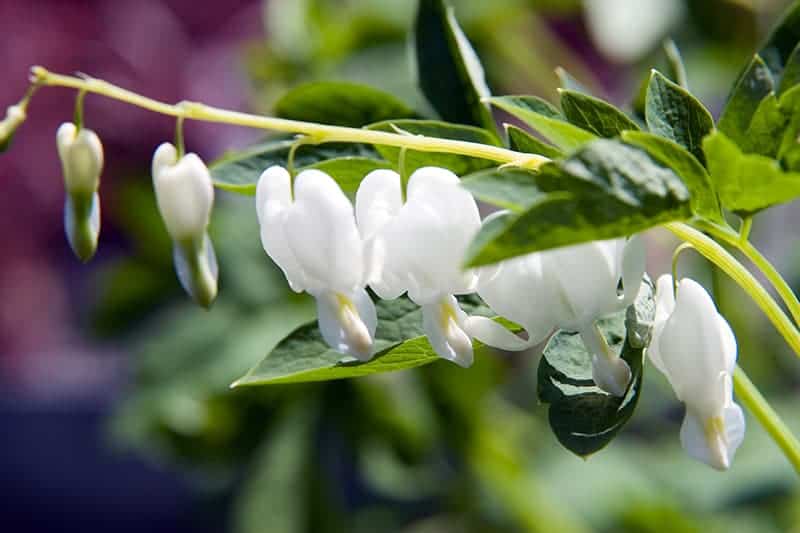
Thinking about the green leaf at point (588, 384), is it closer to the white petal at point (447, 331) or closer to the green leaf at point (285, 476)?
the white petal at point (447, 331)

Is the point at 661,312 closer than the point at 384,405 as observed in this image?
Yes

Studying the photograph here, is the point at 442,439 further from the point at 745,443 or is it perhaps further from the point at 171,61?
the point at 171,61

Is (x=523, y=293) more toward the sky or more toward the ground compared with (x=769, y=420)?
more toward the sky

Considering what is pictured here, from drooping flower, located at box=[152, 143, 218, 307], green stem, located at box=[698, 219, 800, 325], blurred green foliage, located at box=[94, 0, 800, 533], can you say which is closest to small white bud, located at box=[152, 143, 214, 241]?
drooping flower, located at box=[152, 143, 218, 307]

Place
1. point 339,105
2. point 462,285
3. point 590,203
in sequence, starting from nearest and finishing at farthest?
point 590,203 < point 462,285 < point 339,105

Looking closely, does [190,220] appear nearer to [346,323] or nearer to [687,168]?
[346,323]

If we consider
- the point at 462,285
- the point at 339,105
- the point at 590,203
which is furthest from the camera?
the point at 339,105

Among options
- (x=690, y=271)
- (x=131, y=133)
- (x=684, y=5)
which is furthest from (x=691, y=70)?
(x=131, y=133)

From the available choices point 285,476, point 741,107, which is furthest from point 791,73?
point 285,476
